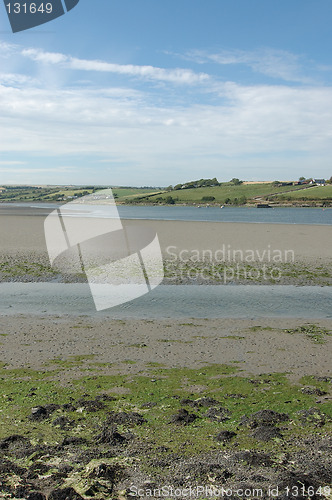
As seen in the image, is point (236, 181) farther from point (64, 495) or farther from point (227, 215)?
point (64, 495)

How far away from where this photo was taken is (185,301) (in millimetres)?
13773

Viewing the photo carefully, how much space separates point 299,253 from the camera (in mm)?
23000

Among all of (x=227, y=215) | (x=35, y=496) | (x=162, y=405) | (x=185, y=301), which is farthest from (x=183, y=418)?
(x=227, y=215)

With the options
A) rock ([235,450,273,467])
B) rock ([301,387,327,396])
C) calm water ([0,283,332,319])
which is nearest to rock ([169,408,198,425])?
rock ([235,450,273,467])

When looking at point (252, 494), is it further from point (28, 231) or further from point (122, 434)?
point (28, 231)

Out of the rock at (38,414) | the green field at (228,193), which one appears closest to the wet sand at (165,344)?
the rock at (38,414)

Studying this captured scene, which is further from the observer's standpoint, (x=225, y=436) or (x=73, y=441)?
(x=225, y=436)

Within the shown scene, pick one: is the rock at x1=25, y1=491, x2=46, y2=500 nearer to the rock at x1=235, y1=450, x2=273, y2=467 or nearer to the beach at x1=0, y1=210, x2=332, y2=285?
the rock at x1=235, y1=450, x2=273, y2=467

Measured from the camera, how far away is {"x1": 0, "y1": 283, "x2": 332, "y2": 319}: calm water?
1230 cm

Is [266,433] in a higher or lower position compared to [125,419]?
lower

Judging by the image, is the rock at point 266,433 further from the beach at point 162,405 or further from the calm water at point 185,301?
the calm water at point 185,301

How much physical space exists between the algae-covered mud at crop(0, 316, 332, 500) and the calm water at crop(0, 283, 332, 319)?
1693 millimetres

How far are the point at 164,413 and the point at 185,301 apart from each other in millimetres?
7598

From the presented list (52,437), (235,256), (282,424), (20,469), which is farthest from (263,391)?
(235,256)
